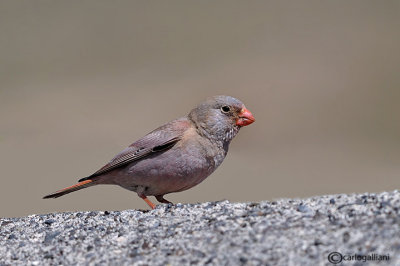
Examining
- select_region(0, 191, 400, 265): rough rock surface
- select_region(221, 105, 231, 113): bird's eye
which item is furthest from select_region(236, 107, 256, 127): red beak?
select_region(0, 191, 400, 265): rough rock surface

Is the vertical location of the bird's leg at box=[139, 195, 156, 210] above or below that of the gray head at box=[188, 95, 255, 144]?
below

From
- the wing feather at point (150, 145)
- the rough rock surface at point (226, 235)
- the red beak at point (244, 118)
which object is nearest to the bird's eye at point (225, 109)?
the red beak at point (244, 118)

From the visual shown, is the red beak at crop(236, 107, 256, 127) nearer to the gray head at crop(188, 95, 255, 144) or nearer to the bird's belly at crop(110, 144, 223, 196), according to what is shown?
the gray head at crop(188, 95, 255, 144)

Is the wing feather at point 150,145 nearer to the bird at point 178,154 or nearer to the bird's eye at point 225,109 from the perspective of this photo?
the bird at point 178,154

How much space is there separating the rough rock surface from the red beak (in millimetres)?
1235

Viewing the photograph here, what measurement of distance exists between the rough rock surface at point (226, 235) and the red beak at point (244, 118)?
4.05 ft

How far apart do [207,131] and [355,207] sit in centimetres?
225

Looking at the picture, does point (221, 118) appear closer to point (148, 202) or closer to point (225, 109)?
point (225, 109)

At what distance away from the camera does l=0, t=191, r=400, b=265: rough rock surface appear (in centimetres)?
420

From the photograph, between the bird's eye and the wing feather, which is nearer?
the wing feather

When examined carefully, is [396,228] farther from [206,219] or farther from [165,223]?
[165,223]

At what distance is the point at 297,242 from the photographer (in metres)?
4.32

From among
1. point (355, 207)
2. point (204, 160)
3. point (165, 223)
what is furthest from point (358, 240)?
point (204, 160)

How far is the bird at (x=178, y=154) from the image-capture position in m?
6.43
